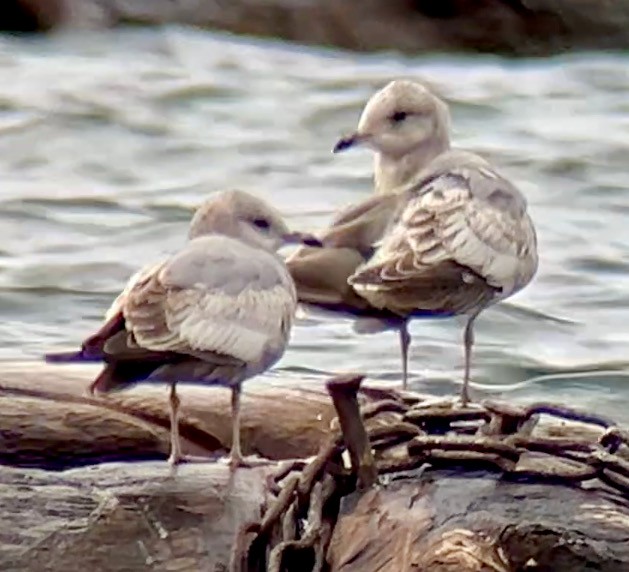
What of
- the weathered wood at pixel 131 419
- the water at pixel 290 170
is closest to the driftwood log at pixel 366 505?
the weathered wood at pixel 131 419

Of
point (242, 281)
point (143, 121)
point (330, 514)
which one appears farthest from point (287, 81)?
point (330, 514)

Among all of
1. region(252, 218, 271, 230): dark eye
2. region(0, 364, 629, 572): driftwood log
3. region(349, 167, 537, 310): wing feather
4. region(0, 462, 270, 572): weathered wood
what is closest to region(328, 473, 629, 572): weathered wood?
region(0, 364, 629, 572): driftwood log

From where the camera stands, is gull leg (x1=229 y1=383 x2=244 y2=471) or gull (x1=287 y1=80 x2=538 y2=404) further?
gull (x1=287 y1=80 x2=538 y2=404)

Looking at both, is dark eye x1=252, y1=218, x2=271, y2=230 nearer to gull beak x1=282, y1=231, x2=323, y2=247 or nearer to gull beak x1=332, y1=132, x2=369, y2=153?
gull beak x1=282, y1=231, x2=323, y2=247

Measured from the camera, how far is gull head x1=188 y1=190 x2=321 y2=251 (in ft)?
17.4

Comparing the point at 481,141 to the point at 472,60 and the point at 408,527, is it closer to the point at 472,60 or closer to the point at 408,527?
the point at 472,60

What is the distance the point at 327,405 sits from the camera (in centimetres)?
580

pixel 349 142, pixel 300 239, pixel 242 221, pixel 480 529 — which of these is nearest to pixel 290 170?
pixel 349 142

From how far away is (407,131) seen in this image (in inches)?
252

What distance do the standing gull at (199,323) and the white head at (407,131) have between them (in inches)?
50.8

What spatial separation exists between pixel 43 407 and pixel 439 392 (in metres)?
2.66

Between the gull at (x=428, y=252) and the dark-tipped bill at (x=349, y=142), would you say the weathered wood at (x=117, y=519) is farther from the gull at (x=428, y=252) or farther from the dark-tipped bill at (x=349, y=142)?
the dark-tipped bill at (x=349, y=142)

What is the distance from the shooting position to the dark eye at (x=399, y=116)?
6.44 metres

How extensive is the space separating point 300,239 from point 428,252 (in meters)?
0.43
